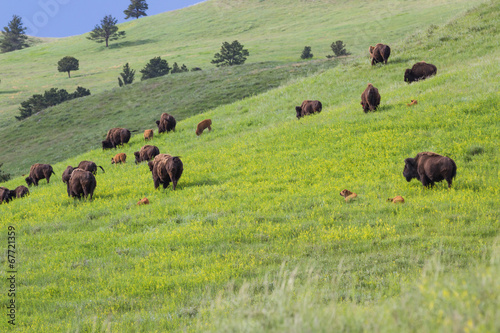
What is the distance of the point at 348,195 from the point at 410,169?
2.07 meters

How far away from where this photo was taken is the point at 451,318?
139 inches

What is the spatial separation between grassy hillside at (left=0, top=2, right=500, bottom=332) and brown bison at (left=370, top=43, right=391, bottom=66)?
331 inches

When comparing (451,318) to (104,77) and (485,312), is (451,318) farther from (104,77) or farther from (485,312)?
(104,77)

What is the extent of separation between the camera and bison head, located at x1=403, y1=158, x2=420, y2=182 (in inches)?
516

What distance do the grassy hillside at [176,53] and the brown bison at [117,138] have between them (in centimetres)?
1128

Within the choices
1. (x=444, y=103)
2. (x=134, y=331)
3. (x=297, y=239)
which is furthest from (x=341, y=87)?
(x=134, y=331)

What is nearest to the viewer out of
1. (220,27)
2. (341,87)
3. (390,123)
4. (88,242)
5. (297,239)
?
(297,239)

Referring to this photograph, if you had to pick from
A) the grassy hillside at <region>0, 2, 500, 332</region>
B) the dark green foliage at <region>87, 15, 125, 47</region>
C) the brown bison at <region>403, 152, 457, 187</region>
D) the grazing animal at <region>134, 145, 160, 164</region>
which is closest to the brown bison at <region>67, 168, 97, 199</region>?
the grassy hillside at <region>0, 2, 500, 332</region>

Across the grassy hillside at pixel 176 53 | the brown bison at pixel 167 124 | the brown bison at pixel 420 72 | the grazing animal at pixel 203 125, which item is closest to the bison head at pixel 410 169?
the brown bison at pixel 420 72

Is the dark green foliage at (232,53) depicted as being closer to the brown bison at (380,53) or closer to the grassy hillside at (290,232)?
the brown bison at (380,53)

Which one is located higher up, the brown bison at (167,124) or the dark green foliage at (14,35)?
the dark green foliage at (14,35)

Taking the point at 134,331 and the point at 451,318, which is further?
the point at 134,331

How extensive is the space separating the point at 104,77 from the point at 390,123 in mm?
75998

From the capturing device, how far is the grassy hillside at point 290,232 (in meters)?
5.35
